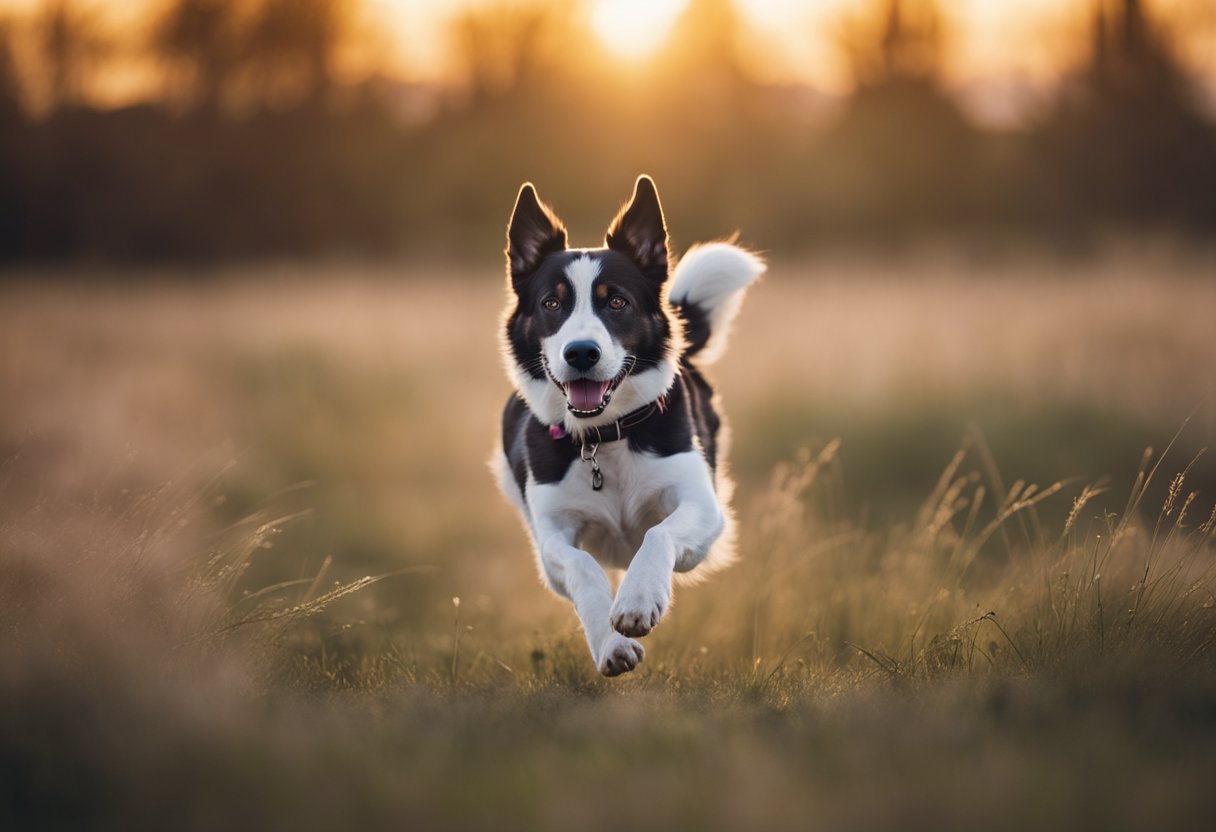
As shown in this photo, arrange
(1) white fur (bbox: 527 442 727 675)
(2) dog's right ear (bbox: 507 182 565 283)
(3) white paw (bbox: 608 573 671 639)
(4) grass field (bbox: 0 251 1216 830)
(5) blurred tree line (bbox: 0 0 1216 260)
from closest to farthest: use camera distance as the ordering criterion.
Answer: (4) grass field (bbox: 0 251 1216 830)
(3) white paw (bbox: 608 573 671 639)
(1) white fur (bbox: 527 442 727 675)
(2) dog's right ear (bbox: 507 182 565 283)
(5) blurred tree line (bbox: 0 0 1216 260)

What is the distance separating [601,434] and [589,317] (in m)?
0.51

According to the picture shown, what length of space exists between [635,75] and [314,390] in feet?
51.3

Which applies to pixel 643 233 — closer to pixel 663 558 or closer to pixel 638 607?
pixel 663 558

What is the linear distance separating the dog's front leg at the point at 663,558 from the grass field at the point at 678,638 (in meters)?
0.30

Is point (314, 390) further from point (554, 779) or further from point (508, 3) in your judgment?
point (508, 3)

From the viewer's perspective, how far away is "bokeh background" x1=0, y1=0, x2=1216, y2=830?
2.80 m

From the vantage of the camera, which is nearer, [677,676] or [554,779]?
[554,779]

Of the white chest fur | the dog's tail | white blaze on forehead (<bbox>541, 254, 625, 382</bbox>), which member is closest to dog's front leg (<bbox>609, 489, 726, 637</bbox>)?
the white chest fur

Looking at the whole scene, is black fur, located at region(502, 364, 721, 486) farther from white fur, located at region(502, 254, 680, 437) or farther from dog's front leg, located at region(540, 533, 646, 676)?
dog's front leg, located at region(540, 533, 646, 676)

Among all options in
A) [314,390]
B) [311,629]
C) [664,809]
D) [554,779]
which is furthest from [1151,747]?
[314,390]

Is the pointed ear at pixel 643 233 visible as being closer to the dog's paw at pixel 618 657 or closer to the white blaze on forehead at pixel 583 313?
the white blaze on forehead at pixel 583 313

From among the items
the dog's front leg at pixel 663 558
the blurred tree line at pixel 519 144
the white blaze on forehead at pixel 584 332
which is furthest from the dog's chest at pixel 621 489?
the blurred tree line at pixel 519 144

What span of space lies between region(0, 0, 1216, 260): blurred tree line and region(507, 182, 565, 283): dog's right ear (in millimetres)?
16585

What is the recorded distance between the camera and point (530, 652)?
4.40 metres
